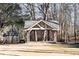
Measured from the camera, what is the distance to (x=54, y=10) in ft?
7.79

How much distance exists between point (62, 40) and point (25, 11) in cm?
49

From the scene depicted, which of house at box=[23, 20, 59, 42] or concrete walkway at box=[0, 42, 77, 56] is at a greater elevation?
house at box=[23, 20, 59, 42]

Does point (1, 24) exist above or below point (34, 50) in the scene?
above

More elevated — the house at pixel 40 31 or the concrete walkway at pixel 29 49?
the house at pixel 40 31

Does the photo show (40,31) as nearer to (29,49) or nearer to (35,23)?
(35,23)

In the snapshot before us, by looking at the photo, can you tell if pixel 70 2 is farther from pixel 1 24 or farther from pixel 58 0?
pixel 1 24

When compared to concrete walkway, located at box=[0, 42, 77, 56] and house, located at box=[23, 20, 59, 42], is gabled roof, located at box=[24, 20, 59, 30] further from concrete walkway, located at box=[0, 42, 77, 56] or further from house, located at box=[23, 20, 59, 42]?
concrete walkway, located at box=[0, 42, 77, 56]

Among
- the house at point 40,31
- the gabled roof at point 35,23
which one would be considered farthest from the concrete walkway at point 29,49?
the gabled roof at point 35,23

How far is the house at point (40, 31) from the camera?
2.36 metres

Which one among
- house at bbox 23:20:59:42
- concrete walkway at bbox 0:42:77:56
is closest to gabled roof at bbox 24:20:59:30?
house at bbox 23:20:59:42

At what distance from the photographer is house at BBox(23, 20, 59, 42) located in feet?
7.74

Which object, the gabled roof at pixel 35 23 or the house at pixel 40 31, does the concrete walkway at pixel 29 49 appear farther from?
the gabled roof at pixel 35 23

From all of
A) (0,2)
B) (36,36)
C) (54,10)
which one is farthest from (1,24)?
(54,10)

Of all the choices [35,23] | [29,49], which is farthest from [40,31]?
[29,49]
